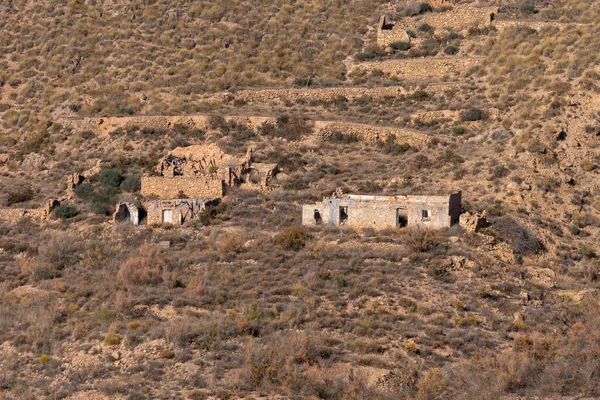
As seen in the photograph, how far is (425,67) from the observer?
161 feet

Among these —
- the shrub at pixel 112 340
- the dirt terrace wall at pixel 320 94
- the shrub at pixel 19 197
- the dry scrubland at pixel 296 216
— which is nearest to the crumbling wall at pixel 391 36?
the dry scrubland at pixel 296 216

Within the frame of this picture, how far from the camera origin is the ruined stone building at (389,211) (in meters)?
32.3

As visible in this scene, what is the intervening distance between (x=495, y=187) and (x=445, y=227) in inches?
164

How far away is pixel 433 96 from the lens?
1817 inches

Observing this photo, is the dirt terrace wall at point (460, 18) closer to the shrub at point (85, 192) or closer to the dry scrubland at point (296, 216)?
the dry scrubland at point (296, 216)

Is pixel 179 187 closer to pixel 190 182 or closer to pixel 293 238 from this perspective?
pixel 190 182

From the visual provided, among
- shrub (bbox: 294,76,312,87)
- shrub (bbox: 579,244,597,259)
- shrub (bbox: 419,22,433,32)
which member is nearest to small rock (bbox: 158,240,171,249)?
shrub (bbox: 579,244,597,259)

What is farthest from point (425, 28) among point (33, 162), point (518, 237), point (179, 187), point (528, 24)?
point (518, 237)

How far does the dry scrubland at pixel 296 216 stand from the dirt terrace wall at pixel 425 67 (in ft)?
1.44

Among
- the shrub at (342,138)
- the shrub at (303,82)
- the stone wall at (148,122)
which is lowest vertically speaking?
the shrub at (342,138)

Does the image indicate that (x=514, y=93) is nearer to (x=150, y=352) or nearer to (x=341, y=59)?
(x=341, y=59)

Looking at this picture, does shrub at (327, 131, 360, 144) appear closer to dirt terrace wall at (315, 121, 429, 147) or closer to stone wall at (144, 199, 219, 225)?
dirt terrace wall at (315, 121, 429, 147)

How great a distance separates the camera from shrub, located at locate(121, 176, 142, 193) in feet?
126

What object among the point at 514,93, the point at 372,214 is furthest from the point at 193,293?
the point at 514,93
